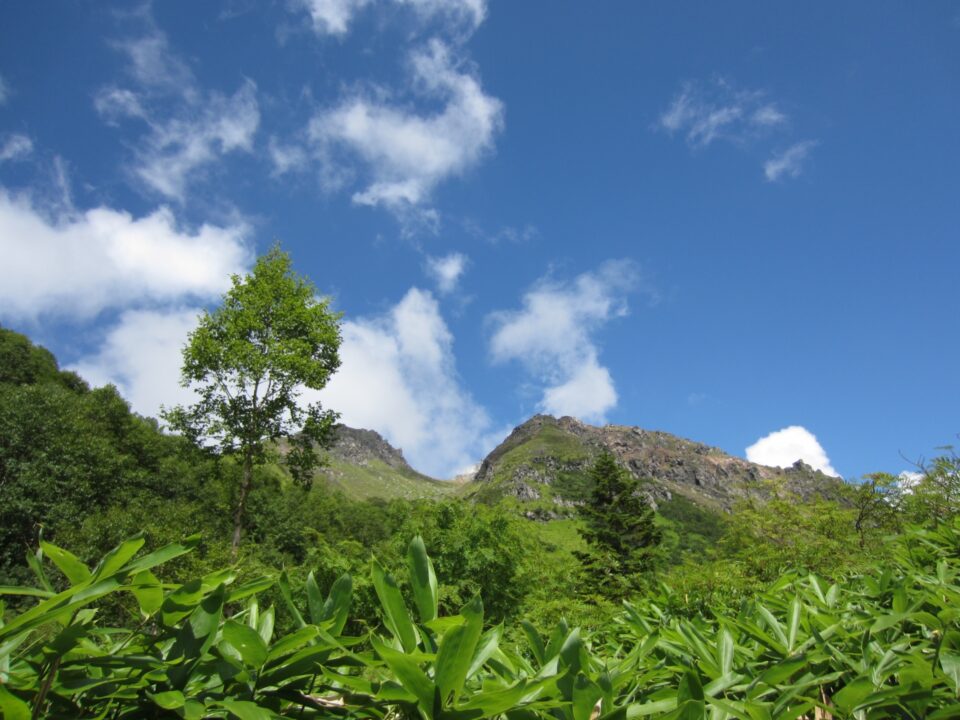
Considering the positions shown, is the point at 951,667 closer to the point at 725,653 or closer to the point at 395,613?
the point at 725,653

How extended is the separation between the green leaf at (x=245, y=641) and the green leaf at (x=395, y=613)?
17cm

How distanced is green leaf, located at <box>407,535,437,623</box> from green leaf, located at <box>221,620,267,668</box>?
228 mm

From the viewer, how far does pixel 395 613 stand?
824 mm

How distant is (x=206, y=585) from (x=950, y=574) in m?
1.94

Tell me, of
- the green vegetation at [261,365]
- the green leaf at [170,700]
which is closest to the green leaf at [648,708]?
the green leaf at [170,700]

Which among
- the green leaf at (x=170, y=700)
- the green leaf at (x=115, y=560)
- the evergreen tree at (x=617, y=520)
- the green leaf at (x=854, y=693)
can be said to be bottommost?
the green leaf at (x=170, y=700)

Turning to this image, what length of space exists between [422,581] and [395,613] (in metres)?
0.06

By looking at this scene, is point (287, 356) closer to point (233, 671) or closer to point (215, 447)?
point (215, 447)

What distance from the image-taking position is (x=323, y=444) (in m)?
15.1

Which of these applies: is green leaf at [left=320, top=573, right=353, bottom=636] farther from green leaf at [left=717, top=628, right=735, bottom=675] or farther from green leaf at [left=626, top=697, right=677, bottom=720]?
green leaf at [left=717, top=628, right=735, bottom=675]

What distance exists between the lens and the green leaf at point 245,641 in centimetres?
70

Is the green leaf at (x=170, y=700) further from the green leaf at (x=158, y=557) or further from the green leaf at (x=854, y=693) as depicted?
the green leaf at (x=854, y=693)

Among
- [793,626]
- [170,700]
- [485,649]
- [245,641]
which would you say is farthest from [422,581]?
[793,626]

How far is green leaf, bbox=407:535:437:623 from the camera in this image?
85cm
